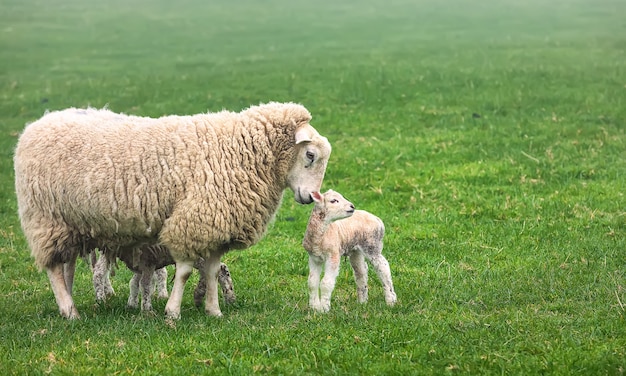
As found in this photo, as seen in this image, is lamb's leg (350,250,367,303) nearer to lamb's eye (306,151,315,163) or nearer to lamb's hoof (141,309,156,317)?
lamb's eye (306,151,315,163)

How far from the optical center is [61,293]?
8172mm

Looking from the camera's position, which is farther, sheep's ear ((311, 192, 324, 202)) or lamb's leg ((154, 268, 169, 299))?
lamb's leg ((154, 268, 169, 299))

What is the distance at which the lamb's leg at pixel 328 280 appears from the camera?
778 centimetres

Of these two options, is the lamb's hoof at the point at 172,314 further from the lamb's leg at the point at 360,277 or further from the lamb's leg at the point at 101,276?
the lamb's leg at the point at 360,277

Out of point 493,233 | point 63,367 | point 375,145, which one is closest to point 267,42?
point 375,145

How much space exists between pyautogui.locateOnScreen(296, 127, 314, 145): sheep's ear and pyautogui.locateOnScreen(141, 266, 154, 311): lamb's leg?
6.29 feet

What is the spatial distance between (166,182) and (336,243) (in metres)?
1.64

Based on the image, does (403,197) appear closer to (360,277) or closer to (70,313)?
(360,277)

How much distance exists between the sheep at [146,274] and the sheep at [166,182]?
184 mm

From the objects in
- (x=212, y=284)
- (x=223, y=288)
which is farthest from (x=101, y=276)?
(x=212, y=284)

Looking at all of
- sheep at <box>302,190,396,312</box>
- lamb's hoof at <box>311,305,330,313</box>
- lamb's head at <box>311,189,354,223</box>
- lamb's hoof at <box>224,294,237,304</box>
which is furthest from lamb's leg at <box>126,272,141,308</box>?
lamb's head at <box>311,189,354,223</box>

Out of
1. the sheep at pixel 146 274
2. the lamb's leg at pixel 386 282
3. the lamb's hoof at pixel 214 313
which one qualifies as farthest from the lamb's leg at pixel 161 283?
the lamb's leg at pixel 386 282

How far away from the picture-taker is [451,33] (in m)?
30.2

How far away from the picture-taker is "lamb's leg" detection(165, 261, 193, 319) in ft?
25.5
